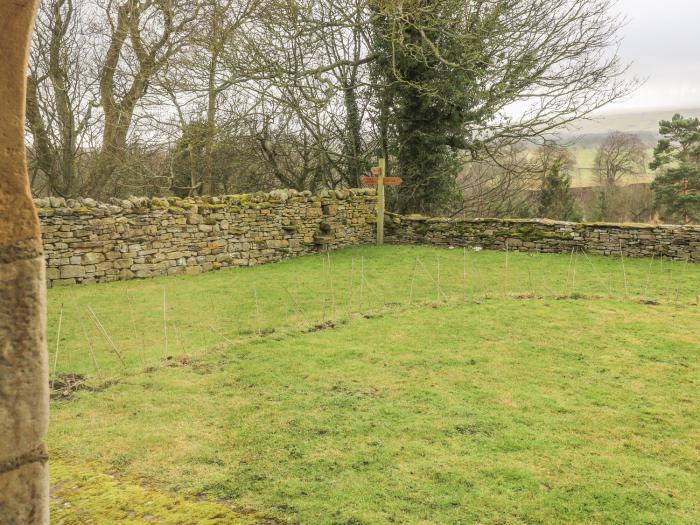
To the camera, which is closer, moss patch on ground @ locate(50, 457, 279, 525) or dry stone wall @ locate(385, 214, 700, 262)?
A: moss patch on ground @ locate(50, 457, 279, 525)

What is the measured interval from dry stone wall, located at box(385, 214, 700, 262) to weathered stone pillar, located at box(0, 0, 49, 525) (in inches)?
513

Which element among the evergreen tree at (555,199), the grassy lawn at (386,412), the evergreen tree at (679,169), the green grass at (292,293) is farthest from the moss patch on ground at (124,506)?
the evergreen tree at (679,169)

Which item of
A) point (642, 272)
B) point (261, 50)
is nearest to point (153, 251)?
point (261, 50)

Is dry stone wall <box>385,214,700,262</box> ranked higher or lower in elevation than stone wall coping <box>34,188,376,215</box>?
lower

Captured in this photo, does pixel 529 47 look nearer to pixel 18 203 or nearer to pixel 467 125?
pixel 467 125

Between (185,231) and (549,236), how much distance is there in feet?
28.1

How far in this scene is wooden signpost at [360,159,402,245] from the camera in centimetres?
1470

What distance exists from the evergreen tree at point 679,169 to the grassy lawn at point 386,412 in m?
24.1

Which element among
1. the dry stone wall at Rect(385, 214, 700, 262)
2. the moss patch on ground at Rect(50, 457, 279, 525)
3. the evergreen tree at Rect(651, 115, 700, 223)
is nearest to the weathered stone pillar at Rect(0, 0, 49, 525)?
the moss patch on ground at Rect(50, 457, 279, 525)

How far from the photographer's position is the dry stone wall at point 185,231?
10.5 meters

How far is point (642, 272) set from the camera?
35.9 ft

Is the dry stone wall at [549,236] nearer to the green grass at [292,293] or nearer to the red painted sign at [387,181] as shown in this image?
the green grass at [292,293]

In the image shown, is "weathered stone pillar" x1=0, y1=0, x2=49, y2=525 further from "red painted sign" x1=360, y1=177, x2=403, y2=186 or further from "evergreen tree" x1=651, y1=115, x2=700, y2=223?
"evergreen tree" x1=651, y1=115, x2=700, y2=223

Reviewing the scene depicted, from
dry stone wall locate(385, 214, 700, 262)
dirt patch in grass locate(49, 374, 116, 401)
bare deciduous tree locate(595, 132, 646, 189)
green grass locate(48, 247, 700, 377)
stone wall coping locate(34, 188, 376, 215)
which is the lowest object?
dirt patch in grass locate(49, 374, 116, 401)
